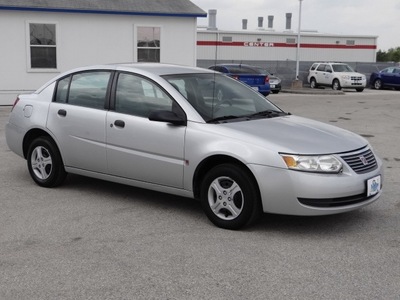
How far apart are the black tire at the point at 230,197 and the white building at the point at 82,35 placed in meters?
13.3

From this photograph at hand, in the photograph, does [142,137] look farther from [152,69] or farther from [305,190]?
[305,190]

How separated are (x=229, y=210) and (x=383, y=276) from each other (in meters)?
1.55

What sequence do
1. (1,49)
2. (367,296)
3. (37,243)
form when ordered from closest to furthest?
(367,296)
(37,243)
(1,49)

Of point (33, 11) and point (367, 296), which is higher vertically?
point (33, 11)

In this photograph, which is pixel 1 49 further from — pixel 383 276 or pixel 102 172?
pixel 383 276

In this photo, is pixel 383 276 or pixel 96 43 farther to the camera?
pixel 96 43

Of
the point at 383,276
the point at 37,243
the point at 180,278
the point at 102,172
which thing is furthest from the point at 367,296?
the point at 102,172

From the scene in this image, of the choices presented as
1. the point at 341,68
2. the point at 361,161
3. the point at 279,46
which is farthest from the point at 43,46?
the point at 279,46

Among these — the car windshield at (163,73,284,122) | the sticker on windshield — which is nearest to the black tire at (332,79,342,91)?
the car windshield at (163,73,284,122)

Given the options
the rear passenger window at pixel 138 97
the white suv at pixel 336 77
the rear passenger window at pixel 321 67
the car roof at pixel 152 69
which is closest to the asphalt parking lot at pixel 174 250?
the rear passenger window at pixel 138 97

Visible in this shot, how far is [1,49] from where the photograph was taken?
17125mm

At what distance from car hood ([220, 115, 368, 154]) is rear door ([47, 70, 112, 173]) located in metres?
1.58

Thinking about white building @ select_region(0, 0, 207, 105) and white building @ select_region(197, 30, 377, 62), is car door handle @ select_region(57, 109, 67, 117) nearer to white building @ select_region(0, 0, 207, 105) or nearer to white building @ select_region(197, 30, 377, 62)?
white building @ select_region(0, 0, 207, 105)

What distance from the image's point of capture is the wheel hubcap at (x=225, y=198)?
5.22 m
